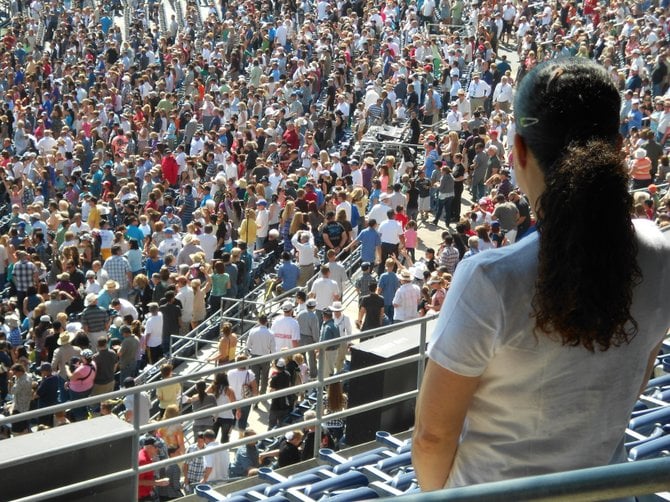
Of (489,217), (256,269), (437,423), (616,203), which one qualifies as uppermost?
(616,203)

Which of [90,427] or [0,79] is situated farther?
[0,79]

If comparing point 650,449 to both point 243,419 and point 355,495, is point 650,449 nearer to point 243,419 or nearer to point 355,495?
point 355,495

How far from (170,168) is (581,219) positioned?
18371 millimetres

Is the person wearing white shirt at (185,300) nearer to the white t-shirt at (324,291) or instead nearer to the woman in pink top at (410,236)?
the white t-shirt at (324,291)

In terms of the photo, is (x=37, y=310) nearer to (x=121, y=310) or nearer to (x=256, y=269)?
(x=121, y=310)

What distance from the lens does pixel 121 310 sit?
1333 cm

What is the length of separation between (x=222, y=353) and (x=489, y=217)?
4.65 m

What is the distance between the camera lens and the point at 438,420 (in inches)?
73.1

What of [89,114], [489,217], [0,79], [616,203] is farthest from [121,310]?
[0,79]

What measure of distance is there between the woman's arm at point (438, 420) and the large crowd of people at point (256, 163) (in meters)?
0.45

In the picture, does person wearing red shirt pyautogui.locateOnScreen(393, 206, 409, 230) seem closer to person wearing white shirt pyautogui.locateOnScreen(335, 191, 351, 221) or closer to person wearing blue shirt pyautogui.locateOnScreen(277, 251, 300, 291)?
person wearing white shirt pyautogui.locateOnScreen(335, 191, 351, 221)

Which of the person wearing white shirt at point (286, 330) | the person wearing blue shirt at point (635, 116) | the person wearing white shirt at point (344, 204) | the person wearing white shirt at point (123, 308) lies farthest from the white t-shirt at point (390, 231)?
the person wearing blue shirt at point (635, 116)

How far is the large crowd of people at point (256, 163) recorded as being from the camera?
13.0 m

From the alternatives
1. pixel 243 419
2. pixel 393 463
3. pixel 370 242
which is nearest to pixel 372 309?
pixel 370 242
